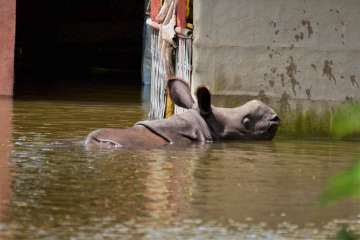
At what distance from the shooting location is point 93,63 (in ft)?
85.4

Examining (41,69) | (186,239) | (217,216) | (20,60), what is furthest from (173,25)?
(20,60)

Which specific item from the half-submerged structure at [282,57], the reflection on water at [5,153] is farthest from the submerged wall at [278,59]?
the reflection on water at [5,153]

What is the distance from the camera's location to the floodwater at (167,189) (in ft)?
17.4

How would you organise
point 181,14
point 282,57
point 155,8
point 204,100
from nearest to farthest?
point 204,100 → point 282,57 → point 181,14 → point 155,8

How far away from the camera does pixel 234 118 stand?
1019cm

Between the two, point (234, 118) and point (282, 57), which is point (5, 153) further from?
point (282, 57)

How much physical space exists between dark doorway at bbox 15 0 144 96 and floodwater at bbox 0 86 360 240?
545 inches

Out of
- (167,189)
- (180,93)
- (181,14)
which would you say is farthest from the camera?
(181,14)

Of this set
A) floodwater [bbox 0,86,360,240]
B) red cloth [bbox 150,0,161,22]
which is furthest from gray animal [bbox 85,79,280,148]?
red cloth [bbox 150,0,161,22]

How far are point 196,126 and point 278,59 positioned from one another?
1551mm

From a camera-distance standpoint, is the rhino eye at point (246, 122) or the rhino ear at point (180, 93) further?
the rhino eye at point (246, 122)

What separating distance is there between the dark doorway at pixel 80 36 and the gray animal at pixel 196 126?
46.2ft

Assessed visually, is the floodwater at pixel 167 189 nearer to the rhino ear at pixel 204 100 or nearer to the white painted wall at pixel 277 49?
the rhino ear at pixel 204 100

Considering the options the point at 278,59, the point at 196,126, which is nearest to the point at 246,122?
the point at 196,126
